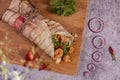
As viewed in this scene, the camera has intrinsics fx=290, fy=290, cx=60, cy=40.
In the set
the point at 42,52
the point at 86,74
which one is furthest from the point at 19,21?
the point at 86,74

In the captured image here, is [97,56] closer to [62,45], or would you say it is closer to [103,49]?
[103,49]

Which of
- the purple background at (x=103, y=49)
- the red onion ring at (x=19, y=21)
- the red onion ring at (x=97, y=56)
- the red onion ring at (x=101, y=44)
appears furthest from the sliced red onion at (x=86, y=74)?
the red onion ring at (x=19, y=21)

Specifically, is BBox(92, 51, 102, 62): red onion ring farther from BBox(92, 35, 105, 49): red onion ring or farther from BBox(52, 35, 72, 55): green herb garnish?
BBox(52, 35, 72, 55): green herb garnish

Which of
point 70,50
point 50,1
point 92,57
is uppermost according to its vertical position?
point 50,1

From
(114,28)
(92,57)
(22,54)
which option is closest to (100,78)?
(92,57)

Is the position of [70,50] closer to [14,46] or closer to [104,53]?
[14,46]

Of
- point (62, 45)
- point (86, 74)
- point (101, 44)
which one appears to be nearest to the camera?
point (62, 45)

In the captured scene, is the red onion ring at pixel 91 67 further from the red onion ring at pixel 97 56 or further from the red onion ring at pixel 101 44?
the red onion ring at pixel 101 44
